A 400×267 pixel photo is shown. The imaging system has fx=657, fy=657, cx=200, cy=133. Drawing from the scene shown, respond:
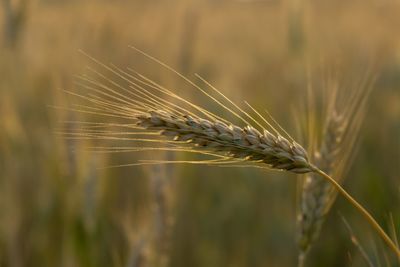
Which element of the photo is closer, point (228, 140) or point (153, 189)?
point (228, 140)

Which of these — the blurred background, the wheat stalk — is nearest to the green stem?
the wheat stalk

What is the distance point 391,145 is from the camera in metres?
3.19

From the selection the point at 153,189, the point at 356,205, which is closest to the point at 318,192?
the point at 356,205

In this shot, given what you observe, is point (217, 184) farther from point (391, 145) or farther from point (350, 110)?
point (350, 110)

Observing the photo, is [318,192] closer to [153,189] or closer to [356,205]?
[356,205]

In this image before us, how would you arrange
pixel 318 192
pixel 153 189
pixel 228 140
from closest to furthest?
pixel 228 140 < pixel 318 192 < pixel 153 189

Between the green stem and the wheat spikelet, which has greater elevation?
the wheat spikelet

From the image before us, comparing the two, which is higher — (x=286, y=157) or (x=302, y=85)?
(x=302, y=85)

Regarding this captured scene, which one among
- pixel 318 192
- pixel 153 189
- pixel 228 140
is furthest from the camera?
pixel 153 189

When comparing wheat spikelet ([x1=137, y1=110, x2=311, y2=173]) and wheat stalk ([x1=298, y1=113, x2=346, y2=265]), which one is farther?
wheat stalk ([x1=298, y1=113, x2=346, y2=265])

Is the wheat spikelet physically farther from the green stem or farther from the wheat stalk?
the wheat stalk

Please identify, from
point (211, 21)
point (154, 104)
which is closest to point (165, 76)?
point (154, 104)

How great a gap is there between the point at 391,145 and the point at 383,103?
723mm

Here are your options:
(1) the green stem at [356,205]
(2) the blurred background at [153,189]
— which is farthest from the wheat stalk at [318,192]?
(2) the blurred background at [153,189]
